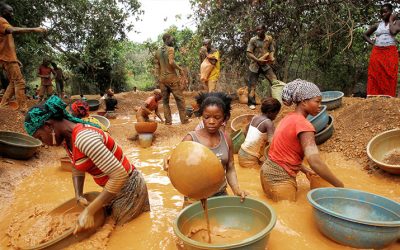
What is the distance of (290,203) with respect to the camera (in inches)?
129

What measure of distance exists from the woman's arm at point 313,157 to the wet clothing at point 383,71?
4568mm

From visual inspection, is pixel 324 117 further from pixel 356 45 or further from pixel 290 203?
pixel 356 45

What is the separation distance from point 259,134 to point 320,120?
4.67 ft

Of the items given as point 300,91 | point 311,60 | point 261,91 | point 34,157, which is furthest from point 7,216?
point 261,91

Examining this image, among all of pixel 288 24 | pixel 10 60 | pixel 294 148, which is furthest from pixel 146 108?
pixel 294 148

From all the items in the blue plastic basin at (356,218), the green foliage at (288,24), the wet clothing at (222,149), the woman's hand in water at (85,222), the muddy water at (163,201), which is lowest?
the muddy water at (163,201)

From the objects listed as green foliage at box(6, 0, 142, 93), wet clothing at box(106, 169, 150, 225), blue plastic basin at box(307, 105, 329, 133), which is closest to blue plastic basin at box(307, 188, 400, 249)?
wet clothing at box(106, 169, 150, 225)

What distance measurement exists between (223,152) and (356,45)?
33.1ft

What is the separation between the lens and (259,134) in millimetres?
4676

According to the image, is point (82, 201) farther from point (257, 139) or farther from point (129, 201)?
point (257, 139)

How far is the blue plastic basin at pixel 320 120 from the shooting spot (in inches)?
208

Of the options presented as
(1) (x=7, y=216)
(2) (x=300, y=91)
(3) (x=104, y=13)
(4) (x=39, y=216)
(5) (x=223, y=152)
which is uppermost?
(3) (x=104, y=13)

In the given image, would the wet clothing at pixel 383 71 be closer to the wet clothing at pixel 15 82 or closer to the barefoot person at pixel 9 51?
the barefoot person at pixel 9 51

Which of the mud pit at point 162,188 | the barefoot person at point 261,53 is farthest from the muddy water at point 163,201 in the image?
the barefoot person at point 261,53
